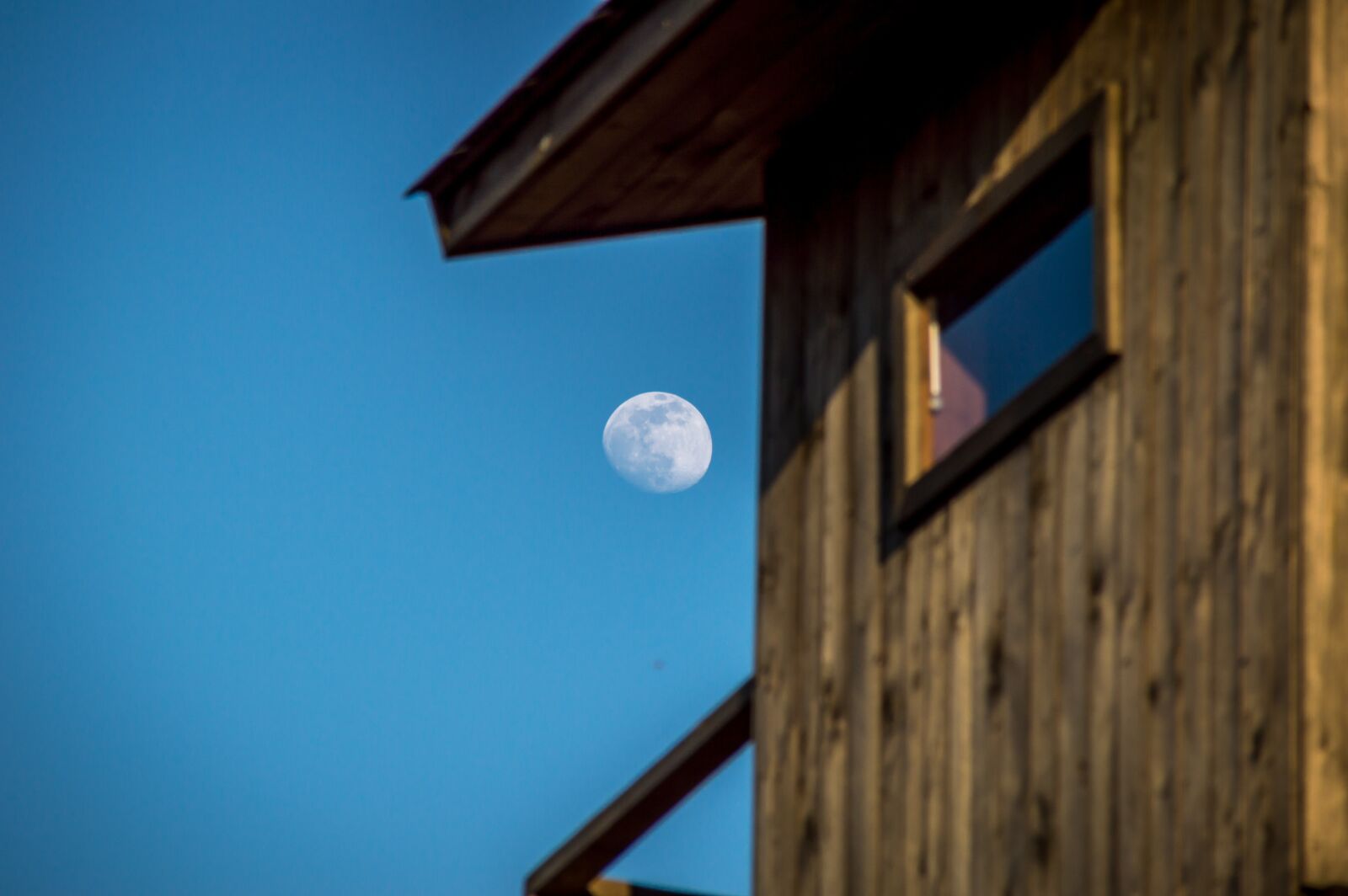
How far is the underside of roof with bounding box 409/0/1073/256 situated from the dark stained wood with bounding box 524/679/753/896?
6.88 ft

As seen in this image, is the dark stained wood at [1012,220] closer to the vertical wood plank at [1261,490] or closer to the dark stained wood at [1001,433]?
the dark stained wood at [1001,433]

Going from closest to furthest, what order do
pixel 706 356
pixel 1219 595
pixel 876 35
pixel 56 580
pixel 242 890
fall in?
pixel 1219 595
pixel 876 35
pixel 706 356
pixel 242 890
pixel 56 580

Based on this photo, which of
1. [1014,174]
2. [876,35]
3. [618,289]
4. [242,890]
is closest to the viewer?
[1014,174]

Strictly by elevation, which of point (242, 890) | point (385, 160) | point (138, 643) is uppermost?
point (385, 160)

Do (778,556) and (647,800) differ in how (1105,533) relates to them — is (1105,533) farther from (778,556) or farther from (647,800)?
(647,800)

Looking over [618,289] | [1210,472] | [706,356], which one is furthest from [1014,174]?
[618,289]

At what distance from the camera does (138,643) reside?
112m

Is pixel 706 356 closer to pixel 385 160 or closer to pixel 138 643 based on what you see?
pixel 385 160

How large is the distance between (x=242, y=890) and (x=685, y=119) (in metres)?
78.8

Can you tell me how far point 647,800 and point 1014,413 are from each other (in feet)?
8.06

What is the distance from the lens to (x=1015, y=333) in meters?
6.33

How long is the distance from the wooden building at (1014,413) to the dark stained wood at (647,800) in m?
0.02

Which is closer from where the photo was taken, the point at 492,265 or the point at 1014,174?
the point at 1014,174

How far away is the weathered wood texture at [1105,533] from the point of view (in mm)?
5070
